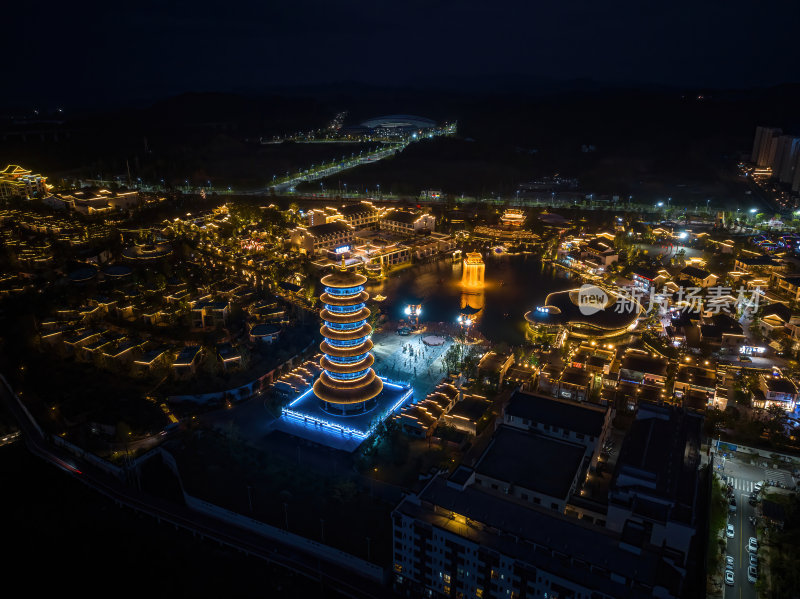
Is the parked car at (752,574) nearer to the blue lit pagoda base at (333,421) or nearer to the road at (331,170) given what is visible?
the blue lit pagoda base at (333,421)

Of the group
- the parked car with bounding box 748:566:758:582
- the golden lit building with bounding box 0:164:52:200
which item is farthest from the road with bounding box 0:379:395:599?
the golden lit building with bounding box 0:164:52:200

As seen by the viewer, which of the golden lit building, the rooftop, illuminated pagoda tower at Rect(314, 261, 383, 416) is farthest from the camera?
the golden lit building

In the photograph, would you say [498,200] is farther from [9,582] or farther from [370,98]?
[370,98]

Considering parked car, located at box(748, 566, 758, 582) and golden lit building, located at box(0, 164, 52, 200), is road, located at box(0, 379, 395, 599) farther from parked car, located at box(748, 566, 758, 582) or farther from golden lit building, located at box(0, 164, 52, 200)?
golden lit building, located at box(0, 164, 52, 200)

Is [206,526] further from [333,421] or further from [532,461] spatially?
[532,461]

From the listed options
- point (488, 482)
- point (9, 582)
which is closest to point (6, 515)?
point (9, 582)

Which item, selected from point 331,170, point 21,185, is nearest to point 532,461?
point 21,185
